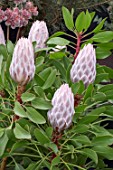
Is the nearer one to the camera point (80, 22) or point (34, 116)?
point (34, 116)

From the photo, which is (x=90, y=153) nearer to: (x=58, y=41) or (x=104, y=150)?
(x=104, y=150)

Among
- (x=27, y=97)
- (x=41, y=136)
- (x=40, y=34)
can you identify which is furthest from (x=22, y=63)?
(x=40, y=34)

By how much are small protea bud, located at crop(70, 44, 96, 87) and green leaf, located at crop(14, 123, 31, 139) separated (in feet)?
0.77

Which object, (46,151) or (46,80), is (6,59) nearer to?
(46,80)

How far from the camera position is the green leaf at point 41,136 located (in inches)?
45.2

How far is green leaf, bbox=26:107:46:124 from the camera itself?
1.16 metres

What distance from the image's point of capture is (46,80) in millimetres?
1270

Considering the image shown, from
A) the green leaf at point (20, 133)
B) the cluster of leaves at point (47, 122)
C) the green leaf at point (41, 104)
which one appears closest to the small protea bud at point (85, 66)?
the cluster of leaves at point (47, 122)

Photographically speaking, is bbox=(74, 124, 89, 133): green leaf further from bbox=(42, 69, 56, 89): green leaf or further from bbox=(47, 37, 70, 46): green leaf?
bbox=(47, 37, 70, 46): green leaf

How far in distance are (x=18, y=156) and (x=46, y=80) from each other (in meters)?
0.27

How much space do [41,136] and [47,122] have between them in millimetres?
118

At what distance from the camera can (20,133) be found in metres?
1.13

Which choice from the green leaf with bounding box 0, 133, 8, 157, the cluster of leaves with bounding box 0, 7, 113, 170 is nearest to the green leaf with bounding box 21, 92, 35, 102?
the cluster of leaves with bounding box 0, 7, 113, 170

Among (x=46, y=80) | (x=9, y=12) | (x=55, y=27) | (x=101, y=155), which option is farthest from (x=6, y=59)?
(x=55, y=27)
